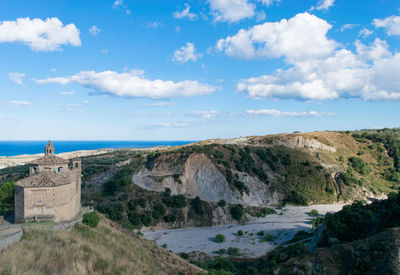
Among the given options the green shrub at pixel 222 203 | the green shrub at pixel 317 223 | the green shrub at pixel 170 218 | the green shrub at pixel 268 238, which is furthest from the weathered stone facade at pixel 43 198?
the green shrub at pixel 317 223

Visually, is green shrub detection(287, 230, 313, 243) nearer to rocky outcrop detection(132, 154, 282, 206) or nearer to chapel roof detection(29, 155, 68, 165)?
rocky outcrop detection(132, 154, 282, 206)

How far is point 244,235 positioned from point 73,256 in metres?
28.7

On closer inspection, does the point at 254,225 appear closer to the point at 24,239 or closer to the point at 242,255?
the point at 242,255

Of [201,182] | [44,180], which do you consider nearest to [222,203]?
[201,182]

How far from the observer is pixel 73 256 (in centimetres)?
1340

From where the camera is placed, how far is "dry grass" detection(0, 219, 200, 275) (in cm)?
1167

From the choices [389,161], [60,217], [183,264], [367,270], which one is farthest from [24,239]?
[389,161]

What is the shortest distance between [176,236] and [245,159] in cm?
2912

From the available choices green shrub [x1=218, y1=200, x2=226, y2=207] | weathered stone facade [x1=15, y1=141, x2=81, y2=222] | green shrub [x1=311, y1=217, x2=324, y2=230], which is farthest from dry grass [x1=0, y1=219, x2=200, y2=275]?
green shrub [x1=218, y1=200, x2=226, y2=207]

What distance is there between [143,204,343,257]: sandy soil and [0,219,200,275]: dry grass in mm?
13417

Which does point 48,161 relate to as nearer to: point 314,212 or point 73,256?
point 73,256

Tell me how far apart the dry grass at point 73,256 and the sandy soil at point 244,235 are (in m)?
13.4

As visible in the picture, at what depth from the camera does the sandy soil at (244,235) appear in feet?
109

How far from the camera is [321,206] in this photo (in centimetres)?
5100
